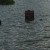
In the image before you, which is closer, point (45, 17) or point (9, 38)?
point (9, 38)

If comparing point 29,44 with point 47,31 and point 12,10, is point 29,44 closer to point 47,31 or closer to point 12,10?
point 47,31

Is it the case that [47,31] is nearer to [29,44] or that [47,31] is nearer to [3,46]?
[29,44]

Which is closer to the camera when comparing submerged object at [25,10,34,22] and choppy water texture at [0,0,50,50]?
choppy water texture at [0,0,50,50]

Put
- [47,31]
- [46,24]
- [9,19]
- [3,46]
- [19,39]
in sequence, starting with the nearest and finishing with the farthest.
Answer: [3,46] < [19,39] < [47,31] < [46,24] < [9,19]

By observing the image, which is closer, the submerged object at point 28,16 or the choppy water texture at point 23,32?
the choppy water texture at point 23,32

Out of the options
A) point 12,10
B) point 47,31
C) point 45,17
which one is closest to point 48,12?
point 45,17

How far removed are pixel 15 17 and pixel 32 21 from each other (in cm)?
139

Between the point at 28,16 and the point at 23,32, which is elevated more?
the point at 28,16

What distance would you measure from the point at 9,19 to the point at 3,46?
4.53 meters

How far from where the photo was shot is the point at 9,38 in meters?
8.99

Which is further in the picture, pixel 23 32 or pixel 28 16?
pixel 28 16

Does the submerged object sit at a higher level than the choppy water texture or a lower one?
higher

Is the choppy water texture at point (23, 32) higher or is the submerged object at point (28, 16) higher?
the submerged object at point (28, 16)

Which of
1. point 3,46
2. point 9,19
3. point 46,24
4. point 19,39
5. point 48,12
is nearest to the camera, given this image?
point 3,46
